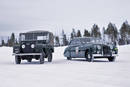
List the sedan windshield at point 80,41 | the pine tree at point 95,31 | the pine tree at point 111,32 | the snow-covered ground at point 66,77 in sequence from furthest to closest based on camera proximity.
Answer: the pine tree at point 95,31 < the pine tree at point 111,32 < the sedan windshield at point 80,41 < the snow-covered ground at point 66,77

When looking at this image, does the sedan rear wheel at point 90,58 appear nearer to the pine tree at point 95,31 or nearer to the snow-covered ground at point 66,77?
the snow-covered ground at point 66,77

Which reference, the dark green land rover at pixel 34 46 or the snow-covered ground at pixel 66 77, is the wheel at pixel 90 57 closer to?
the dark green land rover at pixel 34 46

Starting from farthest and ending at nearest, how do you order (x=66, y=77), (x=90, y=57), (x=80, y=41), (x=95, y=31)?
(x=95, y=31) → (x=80, y=41) → (x=90, y=57) → (x=66, y=77)

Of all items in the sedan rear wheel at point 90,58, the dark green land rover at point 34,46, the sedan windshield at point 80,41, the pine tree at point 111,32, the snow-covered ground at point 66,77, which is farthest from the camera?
the pine tree at point 111,32

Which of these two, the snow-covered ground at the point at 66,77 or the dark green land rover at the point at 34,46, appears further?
the dark green land rover at the point at 34,46

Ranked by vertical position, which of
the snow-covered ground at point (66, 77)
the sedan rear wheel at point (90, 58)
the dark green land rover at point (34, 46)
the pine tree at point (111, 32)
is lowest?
the snow-covered ground at point (66, 77)

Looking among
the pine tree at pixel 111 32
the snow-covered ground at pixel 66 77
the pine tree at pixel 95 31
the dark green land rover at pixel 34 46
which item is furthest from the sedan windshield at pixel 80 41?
the pine tree at pixel 95 31

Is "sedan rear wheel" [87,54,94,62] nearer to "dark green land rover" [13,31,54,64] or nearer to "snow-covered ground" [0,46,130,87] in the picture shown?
"dark green land rover" [13,31,54,64]

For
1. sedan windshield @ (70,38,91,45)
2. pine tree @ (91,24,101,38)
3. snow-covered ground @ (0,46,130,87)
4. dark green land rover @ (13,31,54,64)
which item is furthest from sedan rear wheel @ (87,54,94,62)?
pine tree @ (91,24,101,38)

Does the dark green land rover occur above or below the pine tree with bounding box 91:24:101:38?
below

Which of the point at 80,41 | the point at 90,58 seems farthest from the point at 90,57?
the point at 80,41

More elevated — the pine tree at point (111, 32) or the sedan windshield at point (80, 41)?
the pine tree at point (111, 32)

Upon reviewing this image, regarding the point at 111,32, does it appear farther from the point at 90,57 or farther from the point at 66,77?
the point at 66,77

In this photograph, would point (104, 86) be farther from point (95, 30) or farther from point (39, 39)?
point (95, 30)
